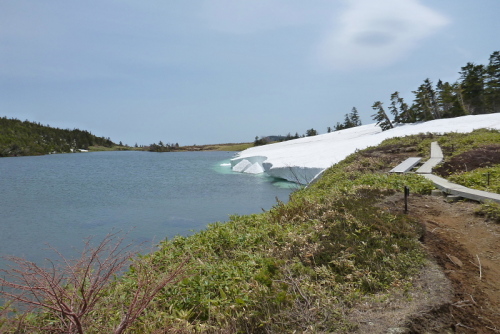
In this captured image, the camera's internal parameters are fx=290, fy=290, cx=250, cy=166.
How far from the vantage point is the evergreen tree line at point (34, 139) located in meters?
95.4

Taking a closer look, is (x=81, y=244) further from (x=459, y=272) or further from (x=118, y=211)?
(x=459, y=272)

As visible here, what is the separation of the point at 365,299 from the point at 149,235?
361 inches

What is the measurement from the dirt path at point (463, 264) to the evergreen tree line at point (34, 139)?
11725cm

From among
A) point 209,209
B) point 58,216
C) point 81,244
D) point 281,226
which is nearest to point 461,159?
point 281,226

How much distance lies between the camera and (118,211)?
1568cm

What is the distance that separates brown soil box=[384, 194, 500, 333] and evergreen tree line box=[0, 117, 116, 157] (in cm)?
11731

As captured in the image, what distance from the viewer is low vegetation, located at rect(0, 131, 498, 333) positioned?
374 centimetres

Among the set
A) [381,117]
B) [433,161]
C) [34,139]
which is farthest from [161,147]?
[433,161]

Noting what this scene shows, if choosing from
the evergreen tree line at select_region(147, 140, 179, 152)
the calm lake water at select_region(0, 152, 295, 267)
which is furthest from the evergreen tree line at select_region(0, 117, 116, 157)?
the calm lake water at select_region(0, 152, 295, 267)

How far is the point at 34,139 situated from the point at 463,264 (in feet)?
459

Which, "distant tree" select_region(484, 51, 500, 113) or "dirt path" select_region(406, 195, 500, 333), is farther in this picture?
"distant tree" select_region(484, 51, 500, 113)

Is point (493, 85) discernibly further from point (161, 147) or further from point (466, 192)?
point (161, 147)

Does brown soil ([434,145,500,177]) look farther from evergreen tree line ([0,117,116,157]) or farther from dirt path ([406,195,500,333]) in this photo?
evergreen tree line ([0,117,116,157])

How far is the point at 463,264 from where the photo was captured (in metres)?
4.76
